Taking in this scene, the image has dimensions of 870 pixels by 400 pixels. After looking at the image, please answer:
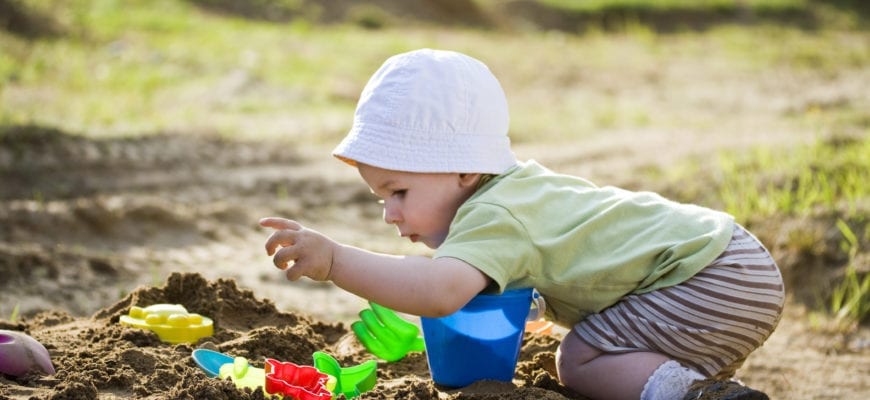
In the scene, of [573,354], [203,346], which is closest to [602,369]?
[573,354]

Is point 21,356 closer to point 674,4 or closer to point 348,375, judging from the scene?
point 348,375

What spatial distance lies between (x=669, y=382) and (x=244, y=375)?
1022 mm

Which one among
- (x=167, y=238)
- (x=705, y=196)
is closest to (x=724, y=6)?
(x=705, y=196)

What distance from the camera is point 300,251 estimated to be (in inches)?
94.0

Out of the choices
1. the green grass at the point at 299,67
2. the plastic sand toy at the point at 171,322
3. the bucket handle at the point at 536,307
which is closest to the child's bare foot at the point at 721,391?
the bucket handle at the point at 536,307

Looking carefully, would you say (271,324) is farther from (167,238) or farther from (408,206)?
(167,238)

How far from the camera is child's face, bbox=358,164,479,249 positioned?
258 cm

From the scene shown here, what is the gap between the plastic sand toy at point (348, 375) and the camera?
261 centimetres

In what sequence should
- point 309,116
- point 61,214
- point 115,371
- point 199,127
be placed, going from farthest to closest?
1. point 309,116
2. point 199,127
3. point 61,214
4. point 115,371

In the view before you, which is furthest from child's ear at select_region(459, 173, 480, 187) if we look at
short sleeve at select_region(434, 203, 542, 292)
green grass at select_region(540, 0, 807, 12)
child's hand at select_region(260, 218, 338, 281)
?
green grass at select_region(540, 0, 807, 12)

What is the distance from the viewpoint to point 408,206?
8.51ft

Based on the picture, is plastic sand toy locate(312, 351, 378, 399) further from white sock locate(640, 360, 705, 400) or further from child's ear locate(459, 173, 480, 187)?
white sock locate(640, 360, 705, 400)

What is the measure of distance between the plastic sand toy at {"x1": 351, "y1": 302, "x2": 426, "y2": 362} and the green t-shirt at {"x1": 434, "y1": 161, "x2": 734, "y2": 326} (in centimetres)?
49

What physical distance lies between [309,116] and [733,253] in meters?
6.26
